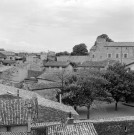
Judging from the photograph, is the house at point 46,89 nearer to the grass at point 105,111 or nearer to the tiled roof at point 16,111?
the grass at point 105,111

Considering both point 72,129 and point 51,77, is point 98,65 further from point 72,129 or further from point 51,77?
point 72,129

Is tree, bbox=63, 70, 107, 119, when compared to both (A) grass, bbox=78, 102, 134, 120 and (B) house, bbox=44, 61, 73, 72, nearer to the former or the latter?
(A) grass, bbox=78, 102, 134, 120

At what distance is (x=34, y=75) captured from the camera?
55219 mm

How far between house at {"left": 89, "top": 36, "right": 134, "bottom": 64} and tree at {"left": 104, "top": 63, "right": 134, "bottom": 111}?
113 feet

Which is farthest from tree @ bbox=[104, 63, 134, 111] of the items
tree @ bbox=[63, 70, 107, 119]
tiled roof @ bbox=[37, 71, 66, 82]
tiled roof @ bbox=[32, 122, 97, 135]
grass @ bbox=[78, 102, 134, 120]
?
tiled roof @ bbox=[32, 122, 97, 135]

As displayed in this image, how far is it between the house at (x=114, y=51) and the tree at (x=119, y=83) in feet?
113

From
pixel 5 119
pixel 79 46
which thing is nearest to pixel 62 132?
pixel 5 119

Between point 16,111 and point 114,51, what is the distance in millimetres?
56677

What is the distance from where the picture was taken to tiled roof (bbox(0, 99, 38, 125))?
677 inches

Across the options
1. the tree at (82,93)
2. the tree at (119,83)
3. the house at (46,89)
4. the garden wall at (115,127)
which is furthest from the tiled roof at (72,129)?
the house at (46,89)

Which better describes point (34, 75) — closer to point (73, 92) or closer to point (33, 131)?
point (73, 92)

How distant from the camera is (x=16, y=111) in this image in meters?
18.1

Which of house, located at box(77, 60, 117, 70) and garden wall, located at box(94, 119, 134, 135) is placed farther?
house, located at box(77, 60, 117, 70)

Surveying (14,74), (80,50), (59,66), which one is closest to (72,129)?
(14,74)
